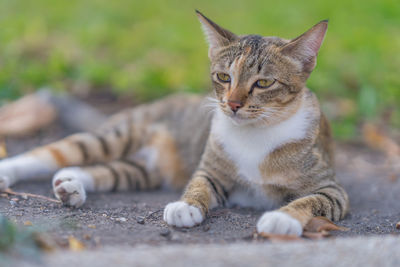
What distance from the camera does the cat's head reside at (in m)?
3.22

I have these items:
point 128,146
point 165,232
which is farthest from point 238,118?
point 128,146

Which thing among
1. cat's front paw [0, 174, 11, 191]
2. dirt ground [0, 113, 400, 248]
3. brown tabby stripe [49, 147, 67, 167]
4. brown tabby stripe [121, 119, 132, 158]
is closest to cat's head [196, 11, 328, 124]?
dirt ground [0, 113, 400, 248]

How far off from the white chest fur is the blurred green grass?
228 centimetres

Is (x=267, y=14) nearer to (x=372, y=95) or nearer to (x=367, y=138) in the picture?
(x=372, y=95)

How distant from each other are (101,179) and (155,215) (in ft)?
3.84

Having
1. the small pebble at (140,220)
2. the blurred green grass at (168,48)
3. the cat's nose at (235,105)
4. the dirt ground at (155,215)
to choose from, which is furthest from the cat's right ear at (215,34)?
the blurred green grass at (168,48)

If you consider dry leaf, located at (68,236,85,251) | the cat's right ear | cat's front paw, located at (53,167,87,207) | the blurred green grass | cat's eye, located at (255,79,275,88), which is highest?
the blurred green grass

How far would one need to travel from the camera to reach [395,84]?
599 centimetres

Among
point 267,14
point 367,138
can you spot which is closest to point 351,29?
point 267,14

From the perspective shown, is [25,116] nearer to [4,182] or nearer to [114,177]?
[114,177]

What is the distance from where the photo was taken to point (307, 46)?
11.0ft

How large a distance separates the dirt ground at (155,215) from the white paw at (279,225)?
0.11 m

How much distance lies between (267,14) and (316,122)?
536 cm

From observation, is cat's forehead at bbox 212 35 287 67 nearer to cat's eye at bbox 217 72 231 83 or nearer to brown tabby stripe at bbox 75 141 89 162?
cat's eye at bbox 217 72 231 83
